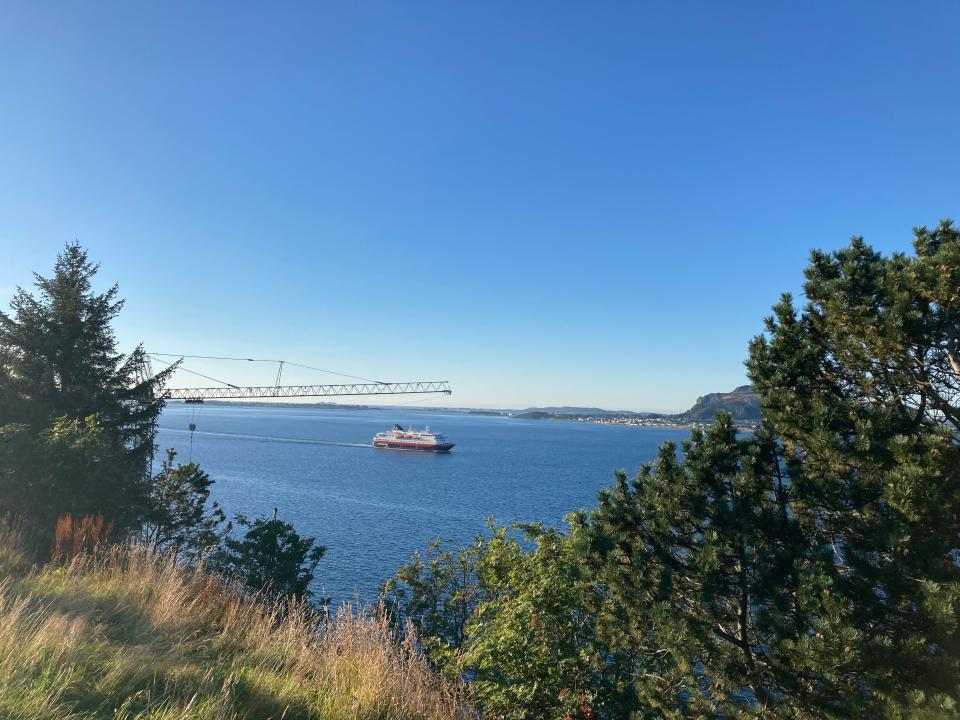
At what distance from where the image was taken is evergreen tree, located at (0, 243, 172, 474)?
690 inches

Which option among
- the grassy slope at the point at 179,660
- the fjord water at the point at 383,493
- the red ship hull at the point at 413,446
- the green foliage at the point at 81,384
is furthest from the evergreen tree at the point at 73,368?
the red ship hull at the point at 413,446

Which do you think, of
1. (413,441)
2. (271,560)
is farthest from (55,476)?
(413,441)

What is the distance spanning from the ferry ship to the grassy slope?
8084cm

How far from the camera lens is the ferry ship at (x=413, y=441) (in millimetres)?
85188

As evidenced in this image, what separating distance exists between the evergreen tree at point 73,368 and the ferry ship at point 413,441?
65.1 metres

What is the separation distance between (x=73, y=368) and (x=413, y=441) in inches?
2770

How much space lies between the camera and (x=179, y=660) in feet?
12.0

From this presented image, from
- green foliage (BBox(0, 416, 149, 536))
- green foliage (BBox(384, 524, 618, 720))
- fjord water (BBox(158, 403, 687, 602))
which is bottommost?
fjord water (BBox(158, 403, 687, 602))

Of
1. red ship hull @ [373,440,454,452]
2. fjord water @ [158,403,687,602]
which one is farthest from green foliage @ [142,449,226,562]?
red ship hull @ [373,440,454,452]

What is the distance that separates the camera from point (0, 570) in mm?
5262

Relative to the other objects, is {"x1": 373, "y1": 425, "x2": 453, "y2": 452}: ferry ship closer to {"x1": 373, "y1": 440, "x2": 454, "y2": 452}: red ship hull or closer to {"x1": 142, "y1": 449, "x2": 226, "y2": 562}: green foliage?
{"x1": 373, "y1": 440, "x2": 454, "y2": 452}: red ship hull

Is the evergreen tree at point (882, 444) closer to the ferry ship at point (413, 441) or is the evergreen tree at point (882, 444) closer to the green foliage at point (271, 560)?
the green foliage at point (271, 560)

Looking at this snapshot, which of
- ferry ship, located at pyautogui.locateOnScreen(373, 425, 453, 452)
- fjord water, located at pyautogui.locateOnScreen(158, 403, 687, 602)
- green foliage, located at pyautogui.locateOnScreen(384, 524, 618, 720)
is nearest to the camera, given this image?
green foliage, located at pyautogui.locateOnScreen(384, 524, 618, 720)

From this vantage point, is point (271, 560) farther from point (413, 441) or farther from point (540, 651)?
point (413, 441)
